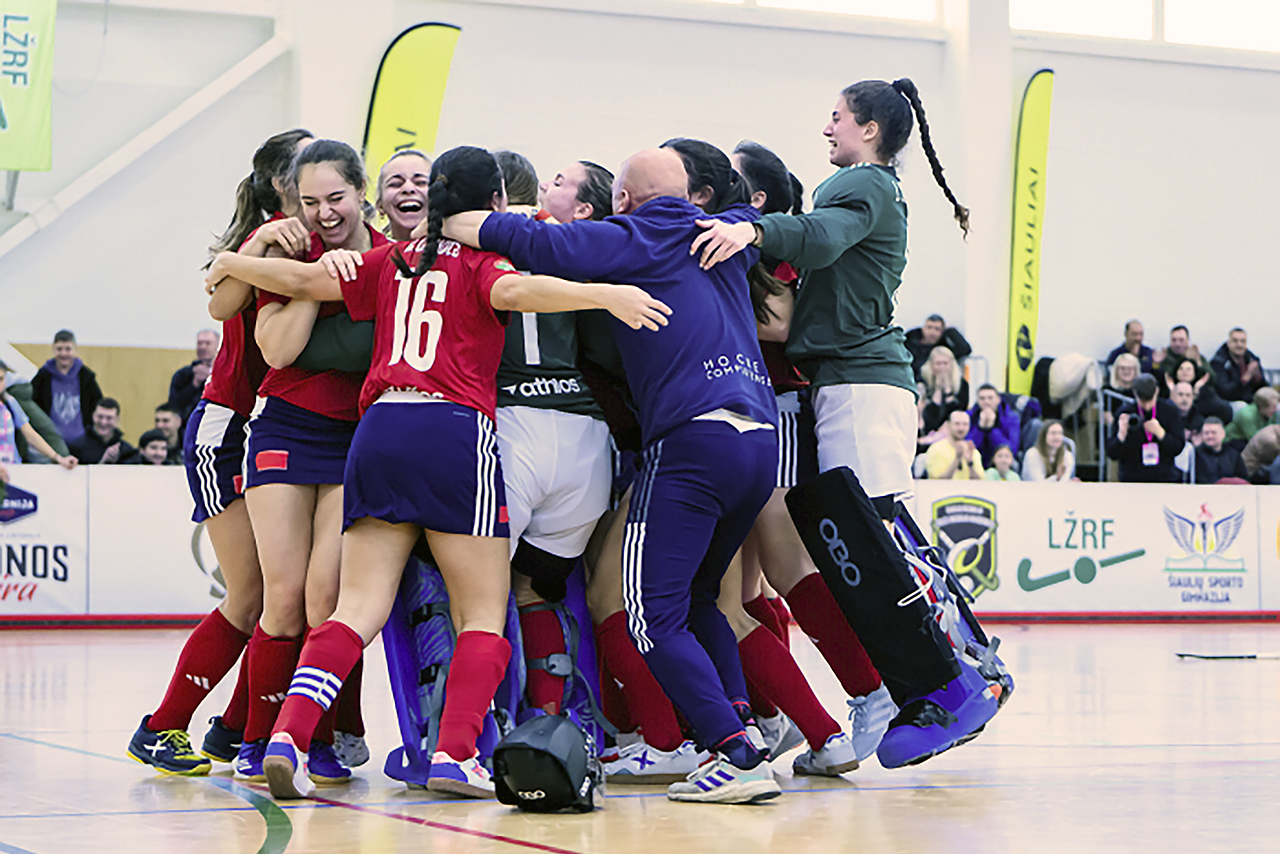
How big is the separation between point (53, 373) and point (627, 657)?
378 inches

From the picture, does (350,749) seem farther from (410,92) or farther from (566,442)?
(410,92)

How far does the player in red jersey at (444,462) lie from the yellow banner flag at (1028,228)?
13.8 metres

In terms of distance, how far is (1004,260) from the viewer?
668 inches

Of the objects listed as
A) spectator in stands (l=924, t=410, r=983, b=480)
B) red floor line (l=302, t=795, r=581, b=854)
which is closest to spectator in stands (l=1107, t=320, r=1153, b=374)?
spectator in stands (l=924, t=410, r=983, b=480)

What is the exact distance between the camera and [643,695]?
4.09 metres

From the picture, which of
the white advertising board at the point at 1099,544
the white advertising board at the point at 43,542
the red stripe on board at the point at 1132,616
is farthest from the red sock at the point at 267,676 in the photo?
the red stripe on board at the point at 1132,616

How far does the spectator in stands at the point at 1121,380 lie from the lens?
15.2 metres

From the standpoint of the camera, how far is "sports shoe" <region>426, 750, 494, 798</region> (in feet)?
11.7

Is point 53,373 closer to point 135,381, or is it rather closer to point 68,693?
point 135,381

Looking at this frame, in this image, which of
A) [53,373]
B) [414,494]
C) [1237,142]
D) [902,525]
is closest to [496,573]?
[414,494]

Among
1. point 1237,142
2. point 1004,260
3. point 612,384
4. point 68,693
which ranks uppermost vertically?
point 1237,142

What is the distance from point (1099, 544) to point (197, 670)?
948 cm

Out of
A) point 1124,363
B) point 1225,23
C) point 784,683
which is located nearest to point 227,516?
point 784,683

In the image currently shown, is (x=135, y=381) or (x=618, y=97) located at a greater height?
(x=618, y=97)
